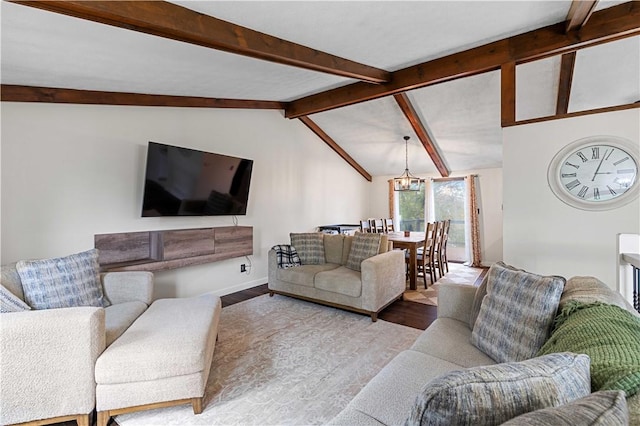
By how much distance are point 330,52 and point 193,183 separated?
218cm

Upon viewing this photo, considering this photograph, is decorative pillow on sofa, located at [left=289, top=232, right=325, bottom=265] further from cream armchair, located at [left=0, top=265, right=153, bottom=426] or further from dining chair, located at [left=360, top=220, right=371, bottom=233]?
cream armchair, located at [left=0, top=265, right=153, bottom=426]

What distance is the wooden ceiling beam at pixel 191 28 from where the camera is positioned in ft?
5.56

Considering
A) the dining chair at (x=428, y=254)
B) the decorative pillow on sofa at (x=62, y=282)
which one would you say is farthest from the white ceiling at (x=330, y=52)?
the dining chair at (x=428, y=254)

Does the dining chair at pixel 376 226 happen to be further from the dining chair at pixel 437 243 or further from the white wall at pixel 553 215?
the white wall at pixel 553 215

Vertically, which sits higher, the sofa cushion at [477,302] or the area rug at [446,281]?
the sofa cushion at [477,302]

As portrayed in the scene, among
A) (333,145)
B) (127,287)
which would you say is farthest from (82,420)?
(333,145)

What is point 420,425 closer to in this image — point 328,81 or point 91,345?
point 91,345

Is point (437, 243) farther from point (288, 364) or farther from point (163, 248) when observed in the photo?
point (163, 248)

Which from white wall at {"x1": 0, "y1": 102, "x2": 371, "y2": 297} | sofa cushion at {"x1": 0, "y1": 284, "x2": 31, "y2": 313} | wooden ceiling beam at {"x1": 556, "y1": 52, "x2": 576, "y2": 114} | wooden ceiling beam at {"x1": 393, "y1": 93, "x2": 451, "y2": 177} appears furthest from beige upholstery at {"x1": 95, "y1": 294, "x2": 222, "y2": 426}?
wooden ceiling beam at {"x1": 556, "y1": 52, "x2": 576, "y2": 114}

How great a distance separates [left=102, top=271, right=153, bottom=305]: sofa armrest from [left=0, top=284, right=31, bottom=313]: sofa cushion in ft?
2.13

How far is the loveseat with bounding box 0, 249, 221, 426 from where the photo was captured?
1582 millimetres

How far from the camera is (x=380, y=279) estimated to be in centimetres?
337

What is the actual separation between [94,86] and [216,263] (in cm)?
246

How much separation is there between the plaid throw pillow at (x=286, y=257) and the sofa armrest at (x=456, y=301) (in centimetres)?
223
